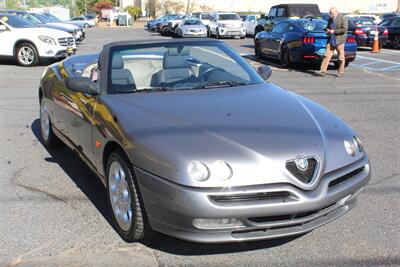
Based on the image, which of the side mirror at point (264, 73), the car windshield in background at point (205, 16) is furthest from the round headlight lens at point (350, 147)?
the car windshield in background at point (205, 16)

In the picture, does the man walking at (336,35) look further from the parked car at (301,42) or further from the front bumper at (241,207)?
the front bumper at (241,207)

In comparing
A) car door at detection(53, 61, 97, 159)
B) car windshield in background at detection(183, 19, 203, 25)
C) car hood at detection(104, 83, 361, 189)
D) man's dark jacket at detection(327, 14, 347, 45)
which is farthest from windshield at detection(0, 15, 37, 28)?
car windshield in background at detection(183, 19, 203, 25)

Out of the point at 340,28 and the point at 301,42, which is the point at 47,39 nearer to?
the point at 301,42

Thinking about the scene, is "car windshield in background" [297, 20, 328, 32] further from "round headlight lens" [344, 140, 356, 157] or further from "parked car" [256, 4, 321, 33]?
"round headlight lens" [344, 140, 356, 157]

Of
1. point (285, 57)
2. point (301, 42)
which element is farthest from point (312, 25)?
point (285, 57)

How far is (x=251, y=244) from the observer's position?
12.5 feet

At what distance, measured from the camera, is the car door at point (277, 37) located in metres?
15.8

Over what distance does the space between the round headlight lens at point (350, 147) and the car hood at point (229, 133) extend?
46 mm

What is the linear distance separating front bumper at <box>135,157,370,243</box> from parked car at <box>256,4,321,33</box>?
69.3ft

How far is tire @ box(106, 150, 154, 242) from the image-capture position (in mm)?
3617

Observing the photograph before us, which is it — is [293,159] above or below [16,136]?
above

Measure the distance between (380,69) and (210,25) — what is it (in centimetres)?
2003

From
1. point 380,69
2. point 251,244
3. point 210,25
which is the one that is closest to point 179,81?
point 251,244

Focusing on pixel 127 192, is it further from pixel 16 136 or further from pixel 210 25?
pixel 210 25
